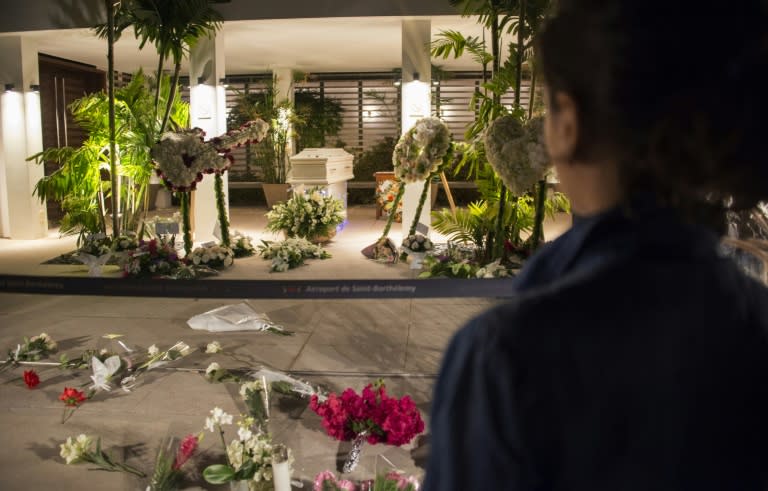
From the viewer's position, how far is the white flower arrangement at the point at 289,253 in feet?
24.0

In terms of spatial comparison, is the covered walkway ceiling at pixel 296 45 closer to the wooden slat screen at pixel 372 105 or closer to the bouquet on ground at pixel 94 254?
the wooden slat screen at pixel 372 105

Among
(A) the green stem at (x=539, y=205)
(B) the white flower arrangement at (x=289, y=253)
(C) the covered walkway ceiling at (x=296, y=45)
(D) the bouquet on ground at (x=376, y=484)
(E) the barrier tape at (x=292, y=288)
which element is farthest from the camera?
(C) the covered walkway ceiling at (x=296, y=45)

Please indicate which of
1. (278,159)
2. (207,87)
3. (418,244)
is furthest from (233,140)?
(278,159)

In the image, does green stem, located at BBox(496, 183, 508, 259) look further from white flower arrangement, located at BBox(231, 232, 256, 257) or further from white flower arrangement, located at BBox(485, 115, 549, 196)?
white flower arrangement, located at BBox(231, 232, 256, 257)

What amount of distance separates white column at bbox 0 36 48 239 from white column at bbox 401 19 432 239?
502 cm

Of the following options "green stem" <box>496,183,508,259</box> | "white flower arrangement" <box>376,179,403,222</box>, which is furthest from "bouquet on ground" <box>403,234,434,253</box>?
"white flower arrangement" <box>376,179,403,222</box>

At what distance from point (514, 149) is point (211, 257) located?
130 inches

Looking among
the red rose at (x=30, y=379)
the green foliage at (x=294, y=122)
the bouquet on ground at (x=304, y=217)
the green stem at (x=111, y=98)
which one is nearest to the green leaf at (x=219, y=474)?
the red rose at (x=30, y=379)

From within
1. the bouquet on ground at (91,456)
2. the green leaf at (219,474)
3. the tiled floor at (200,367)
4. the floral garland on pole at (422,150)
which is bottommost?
the tiled floor at (200,367)

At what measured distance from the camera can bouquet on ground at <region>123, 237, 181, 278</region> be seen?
6652mm

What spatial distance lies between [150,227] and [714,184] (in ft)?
27.0

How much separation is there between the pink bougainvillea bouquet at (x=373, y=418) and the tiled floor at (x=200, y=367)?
17 centimetres

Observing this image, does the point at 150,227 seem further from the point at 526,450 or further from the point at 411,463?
the point at 526,450

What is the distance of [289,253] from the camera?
297 inches
